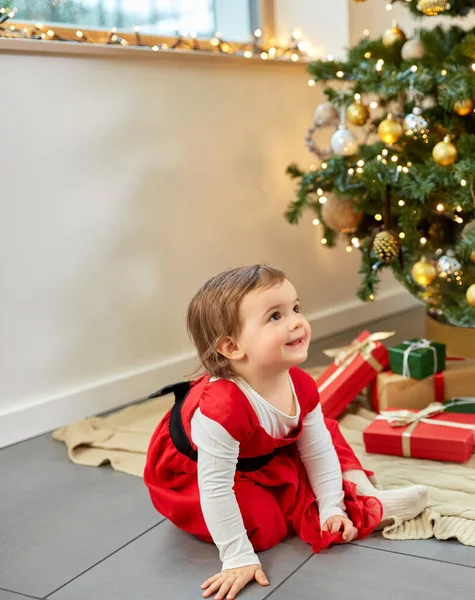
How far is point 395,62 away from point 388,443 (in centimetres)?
113

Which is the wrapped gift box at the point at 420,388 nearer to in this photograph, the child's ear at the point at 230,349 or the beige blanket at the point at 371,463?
the beige blanket at the point at 371,463

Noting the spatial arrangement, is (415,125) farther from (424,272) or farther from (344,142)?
(424,272)

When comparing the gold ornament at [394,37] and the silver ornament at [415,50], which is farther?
the gold ornament at [394,37]

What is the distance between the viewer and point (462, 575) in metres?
1.38

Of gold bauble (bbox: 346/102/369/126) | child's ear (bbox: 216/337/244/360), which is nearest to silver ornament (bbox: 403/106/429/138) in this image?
gold bauble (bbox: 346/102/369/126)

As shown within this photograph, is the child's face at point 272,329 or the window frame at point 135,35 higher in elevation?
the window frame at point 135,35

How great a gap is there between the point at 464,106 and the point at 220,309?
3.48 ft

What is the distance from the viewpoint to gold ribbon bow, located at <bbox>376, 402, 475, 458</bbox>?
1.91 meters

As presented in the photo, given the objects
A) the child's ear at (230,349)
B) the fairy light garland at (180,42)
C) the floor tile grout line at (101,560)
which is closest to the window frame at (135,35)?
the fairy light garland at (180,42)

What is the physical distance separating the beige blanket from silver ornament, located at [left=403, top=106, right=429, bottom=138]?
2.43ft

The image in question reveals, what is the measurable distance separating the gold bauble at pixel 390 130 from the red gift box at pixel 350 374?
20.8 inches

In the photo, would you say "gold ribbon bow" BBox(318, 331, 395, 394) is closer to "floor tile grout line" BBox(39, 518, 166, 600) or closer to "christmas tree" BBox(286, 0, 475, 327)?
"christmas tree" BBox(286, 0, 475, 327)

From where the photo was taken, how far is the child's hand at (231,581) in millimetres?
1356

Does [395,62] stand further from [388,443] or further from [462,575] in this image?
[462,575]
